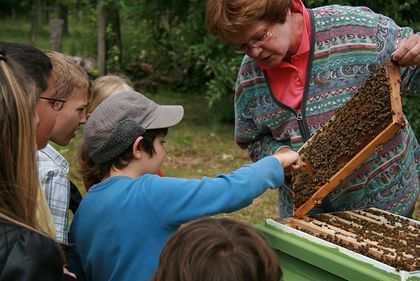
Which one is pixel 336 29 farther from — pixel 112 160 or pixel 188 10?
pixel 188 10

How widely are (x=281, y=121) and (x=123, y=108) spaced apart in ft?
2.48

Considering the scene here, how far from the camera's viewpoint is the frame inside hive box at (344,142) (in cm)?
283

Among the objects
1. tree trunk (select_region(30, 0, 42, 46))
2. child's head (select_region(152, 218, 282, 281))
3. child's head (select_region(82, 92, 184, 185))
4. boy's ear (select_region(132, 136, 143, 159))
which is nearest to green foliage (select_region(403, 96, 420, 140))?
child's head (select_region(82, 92, 184, 185))

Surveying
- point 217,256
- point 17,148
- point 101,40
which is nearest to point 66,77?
point 17,148

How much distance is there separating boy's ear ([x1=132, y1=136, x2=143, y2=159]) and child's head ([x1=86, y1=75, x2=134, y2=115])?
0.93 meters

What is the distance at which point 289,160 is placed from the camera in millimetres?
2758

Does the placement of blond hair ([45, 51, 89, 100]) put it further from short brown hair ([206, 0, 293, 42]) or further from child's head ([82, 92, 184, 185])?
short brown hair ([206, 0, 293, 42])

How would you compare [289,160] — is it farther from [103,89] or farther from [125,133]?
[103,89]

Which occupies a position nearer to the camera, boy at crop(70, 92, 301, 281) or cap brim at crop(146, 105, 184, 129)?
boy at crop(70, 92, 301, 281)

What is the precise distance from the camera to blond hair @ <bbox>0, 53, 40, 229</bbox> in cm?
202

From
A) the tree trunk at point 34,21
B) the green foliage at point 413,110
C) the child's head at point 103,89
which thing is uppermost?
the child's head at point 103,89

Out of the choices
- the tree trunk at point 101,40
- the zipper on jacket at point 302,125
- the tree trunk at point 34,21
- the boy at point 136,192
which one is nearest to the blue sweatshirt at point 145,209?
the boy at point 136,192

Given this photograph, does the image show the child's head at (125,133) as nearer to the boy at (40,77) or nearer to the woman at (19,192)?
the boy at (40,77)

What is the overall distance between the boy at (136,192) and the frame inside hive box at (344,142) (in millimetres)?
180
